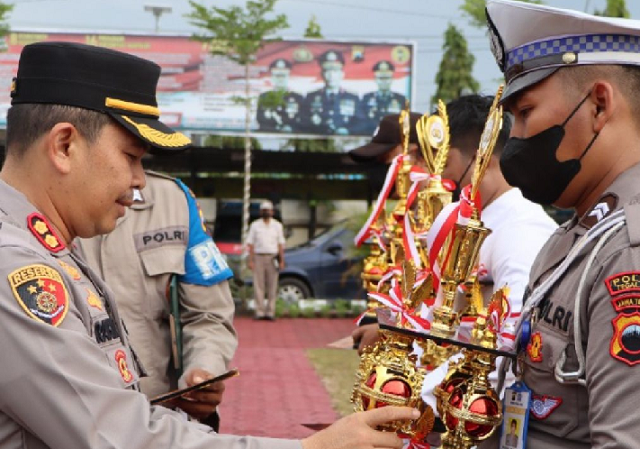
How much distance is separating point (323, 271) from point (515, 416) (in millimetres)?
14999

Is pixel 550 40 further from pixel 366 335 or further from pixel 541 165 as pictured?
pixel 366 335

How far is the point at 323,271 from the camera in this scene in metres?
17.2

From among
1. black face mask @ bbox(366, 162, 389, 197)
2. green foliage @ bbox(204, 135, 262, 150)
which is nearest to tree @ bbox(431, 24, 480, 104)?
green foliage @ bbox(204, 135, 262, 150)

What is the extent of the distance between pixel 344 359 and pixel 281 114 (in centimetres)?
892

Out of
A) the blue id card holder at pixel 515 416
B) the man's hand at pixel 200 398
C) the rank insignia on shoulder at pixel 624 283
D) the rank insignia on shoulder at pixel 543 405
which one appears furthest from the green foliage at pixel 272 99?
the rank insignia on shoulder at pixel 624 283

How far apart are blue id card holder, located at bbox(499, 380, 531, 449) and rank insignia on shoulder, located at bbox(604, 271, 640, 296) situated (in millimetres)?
419

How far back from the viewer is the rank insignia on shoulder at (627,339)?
1850mm

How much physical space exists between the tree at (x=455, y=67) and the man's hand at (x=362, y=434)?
78.4ft

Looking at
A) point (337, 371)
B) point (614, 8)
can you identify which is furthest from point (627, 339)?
point (614, 8)

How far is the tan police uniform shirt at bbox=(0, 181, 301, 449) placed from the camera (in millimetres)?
1881

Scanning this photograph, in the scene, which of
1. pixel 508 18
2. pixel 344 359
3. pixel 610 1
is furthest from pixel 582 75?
pixel 610 1

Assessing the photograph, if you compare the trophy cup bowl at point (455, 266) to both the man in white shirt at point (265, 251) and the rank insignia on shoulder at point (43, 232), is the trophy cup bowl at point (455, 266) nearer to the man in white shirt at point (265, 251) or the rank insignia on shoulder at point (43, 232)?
the rank insignia on shoulder at point (43, 232)

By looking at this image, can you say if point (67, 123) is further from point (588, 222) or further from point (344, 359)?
point (344, 359)

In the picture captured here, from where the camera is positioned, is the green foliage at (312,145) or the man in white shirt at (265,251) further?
the green foliage at (312,145)
